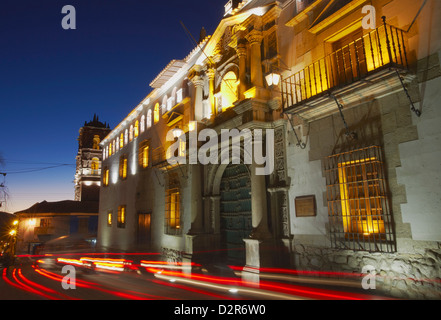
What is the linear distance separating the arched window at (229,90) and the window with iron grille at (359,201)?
5.06 m

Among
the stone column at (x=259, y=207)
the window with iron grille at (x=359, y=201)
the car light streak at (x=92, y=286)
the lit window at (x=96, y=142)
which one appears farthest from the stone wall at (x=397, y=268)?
the lit window at (x=96, y=142)

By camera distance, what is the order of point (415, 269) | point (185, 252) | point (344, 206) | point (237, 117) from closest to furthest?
point (415, 269) → point (344, 206) → point (237, 117) → point (185, 252)

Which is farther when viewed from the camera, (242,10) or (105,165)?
(105,165)

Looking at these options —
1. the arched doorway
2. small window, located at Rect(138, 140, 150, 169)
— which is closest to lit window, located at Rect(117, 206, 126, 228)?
small window, located at Rect(138, 140, 150, 169)

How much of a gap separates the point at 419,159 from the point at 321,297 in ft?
11.1

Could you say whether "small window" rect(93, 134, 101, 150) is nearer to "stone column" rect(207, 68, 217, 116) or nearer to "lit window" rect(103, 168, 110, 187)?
"lit window" rect(103, 168, 110, 187)

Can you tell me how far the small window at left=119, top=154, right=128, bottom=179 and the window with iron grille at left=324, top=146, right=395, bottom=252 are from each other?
53.9 feet

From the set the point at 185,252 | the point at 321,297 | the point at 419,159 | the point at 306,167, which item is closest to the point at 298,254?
the point at 321,297

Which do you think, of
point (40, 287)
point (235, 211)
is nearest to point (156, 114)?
point (235, 211)

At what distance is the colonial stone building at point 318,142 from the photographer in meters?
5.57

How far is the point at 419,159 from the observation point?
5.52m

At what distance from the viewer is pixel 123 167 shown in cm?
2111

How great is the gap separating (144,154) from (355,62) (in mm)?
13366
